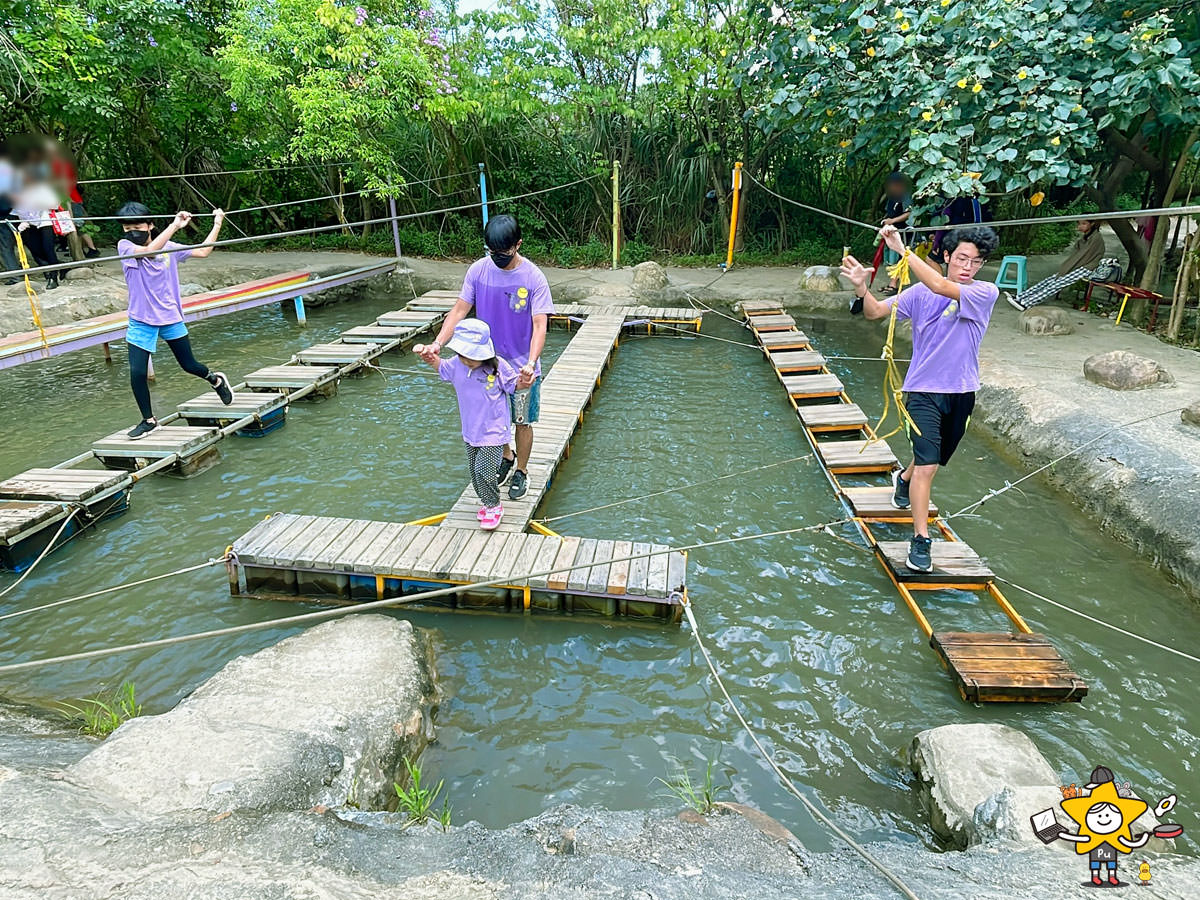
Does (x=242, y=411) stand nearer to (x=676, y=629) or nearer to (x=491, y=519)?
(x=491, y=519)

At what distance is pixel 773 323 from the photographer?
337 inches

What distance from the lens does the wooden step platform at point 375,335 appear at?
7953 millimetres

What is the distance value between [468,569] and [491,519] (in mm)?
484

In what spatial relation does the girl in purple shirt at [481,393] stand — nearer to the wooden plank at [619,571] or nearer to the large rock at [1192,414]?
the wooden plank at [619,571]

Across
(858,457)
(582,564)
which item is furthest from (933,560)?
(582,564)

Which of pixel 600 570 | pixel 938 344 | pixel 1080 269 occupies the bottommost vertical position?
pixel 600 570

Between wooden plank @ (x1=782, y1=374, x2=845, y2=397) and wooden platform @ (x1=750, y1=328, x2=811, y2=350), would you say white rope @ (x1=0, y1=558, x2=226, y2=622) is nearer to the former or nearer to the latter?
wooden plank @ (x1=782, y1=374, x2=845, y2=397)

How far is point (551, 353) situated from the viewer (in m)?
8.37

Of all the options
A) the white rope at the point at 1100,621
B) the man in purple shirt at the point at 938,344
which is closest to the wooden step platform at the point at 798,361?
the man in purple shirt at the point at 938,344

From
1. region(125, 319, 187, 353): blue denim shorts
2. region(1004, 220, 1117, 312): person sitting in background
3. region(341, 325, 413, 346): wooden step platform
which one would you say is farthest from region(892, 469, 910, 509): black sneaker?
region(341, 325, 413, 346): wooden step platform

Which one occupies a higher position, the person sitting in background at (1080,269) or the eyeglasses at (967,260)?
the eyeglasses at (967,260)

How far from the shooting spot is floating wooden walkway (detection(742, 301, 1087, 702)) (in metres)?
3.12

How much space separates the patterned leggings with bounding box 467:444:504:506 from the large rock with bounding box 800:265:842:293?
22.7ft

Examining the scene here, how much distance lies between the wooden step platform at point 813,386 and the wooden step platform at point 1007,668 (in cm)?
342
